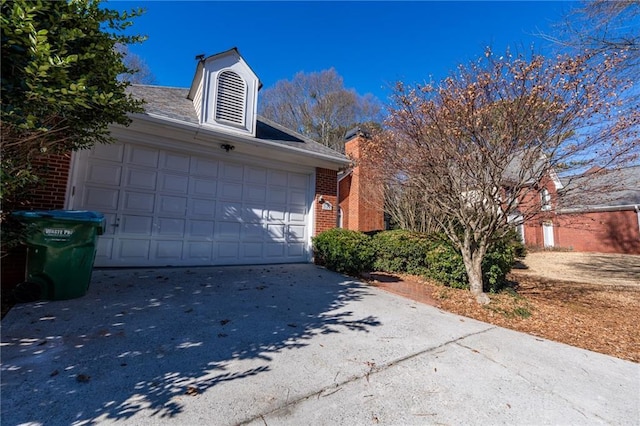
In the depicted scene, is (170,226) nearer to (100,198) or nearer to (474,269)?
(100,198)

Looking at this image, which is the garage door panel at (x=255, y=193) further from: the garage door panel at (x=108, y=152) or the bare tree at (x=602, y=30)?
the bare tree at (x=602, y=30)

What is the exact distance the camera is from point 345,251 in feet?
20.3

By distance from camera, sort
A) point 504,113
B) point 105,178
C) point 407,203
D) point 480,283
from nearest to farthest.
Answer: point 504,113
point 480,283
point 105,178
point 407,203

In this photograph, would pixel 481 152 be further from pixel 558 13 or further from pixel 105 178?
pixel 105 178

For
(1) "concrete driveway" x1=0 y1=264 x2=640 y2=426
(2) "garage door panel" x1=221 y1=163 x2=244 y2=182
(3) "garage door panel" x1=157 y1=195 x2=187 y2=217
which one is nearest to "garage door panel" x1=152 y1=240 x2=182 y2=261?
(3) "garage door panel" x1=157 y1=195 x2=187 y2=217

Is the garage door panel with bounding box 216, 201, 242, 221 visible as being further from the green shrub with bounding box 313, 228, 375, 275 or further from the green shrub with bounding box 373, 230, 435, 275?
the green shrub with bounding box 373, 230, 435, 275

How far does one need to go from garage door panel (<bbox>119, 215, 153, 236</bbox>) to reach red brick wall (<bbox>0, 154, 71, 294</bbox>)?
3.26 feet

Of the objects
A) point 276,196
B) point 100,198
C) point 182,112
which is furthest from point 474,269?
point 100,198

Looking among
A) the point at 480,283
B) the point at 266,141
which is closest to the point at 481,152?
the point at 480,283

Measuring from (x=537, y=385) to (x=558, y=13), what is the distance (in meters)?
7.46

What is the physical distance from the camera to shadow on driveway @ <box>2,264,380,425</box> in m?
1.76

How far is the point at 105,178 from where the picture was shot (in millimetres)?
5250

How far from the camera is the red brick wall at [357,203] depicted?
35.5ft

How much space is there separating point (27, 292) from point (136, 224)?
2265mm
